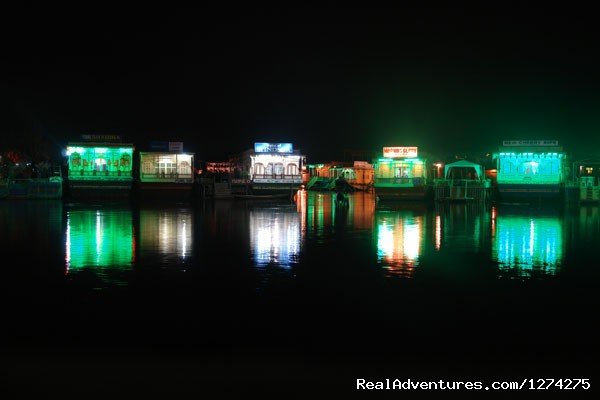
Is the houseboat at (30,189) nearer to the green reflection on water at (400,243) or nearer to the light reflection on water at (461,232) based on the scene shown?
the green reflection on water at (400,243)

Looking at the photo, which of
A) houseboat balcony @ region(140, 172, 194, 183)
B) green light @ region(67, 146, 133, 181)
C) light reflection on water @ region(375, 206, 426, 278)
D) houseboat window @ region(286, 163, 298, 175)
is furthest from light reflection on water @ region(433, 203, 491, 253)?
green light @ region(67, 146, 133, 181)

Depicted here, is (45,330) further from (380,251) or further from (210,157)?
(210,157)

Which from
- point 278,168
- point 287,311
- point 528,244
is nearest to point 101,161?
point 278,168

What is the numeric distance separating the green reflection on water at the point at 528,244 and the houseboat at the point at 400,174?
17129 millimetres

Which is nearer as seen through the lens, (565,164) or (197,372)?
(197,372)

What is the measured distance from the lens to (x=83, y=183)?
148 feet

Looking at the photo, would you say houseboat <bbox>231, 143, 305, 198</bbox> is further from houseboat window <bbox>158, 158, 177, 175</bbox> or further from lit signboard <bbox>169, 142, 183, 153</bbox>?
houseboat window <bbox>158, 158, 177, 175</bbox>

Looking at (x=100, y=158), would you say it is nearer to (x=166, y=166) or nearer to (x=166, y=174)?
(x=166, y=166)

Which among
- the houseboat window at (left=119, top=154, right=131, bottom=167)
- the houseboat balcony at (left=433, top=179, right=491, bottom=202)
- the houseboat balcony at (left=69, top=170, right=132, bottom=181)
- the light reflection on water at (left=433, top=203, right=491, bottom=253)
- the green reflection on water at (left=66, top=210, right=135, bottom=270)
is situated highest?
the houseboat window at (left=119, top=154, right=131, bottom=167)

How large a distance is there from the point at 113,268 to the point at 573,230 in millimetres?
15747

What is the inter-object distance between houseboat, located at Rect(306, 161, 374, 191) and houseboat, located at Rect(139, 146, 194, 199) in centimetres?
1730

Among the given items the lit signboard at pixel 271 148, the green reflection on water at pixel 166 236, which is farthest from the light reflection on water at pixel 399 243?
the lit signboard at pixel 271 148

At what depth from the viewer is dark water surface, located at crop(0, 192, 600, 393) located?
642 cm

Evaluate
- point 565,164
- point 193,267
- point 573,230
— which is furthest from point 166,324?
point 565,164
